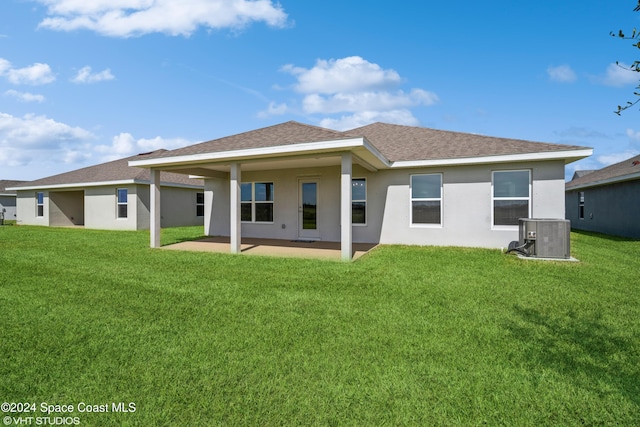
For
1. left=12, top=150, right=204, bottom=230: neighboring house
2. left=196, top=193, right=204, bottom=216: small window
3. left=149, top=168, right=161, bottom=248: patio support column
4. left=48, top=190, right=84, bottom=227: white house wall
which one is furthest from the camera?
left=48, top=190, right=84, bottom=227: white house wall

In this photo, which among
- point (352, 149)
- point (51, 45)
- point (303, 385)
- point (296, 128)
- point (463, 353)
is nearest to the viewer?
point (303, 385)

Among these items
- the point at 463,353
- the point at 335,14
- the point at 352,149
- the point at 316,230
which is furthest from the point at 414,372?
the point at 335,14

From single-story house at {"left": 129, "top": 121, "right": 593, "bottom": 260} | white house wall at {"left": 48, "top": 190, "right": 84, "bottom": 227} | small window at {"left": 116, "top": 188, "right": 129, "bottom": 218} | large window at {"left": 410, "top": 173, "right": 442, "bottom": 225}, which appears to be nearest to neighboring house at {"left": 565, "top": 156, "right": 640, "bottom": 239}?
single-story house at {"left": 129, "top": 121, "right": 593, "bottom": 260}

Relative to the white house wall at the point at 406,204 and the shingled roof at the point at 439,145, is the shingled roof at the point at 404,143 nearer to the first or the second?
the shingled roof at the point at 439,145

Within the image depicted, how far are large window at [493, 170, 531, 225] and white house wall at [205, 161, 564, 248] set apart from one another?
0.54ft

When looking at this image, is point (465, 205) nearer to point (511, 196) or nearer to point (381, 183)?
point (511, 196)

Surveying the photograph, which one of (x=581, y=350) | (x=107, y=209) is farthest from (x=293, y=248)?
(x=107, y=209)

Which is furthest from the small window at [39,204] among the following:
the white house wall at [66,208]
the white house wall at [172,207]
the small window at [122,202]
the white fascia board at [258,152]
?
the white fascia board at [258,152]

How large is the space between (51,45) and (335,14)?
8934mm

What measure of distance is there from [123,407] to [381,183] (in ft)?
32.6

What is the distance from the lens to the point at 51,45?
852 cm

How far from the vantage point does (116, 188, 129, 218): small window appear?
17953 millimetres

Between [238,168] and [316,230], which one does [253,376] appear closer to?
[238,168]

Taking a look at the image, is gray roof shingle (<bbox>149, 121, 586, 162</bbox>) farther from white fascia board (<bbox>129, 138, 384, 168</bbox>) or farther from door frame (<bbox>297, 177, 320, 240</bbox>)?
door frame (<bbox>297, 177, 320, 240</bbox>)
